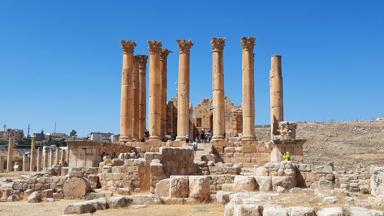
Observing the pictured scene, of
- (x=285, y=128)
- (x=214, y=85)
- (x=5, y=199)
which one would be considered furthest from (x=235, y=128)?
(x=5, y=199)

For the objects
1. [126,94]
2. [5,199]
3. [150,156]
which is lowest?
[5,199]

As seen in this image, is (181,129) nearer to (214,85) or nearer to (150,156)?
(214,85)

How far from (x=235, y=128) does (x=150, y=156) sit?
80.9 feet

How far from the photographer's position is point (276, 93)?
32.3 metres

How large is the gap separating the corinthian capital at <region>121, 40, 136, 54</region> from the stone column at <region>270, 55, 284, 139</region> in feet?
32.4

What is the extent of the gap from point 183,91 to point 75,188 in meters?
15.1

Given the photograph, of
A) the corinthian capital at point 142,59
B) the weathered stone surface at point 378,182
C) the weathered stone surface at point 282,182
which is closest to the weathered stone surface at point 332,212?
the weathered stone surface at point 378,182

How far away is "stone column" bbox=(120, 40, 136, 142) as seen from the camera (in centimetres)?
3297

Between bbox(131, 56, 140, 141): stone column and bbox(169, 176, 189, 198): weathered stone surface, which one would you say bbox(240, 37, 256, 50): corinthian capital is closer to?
bbox(131, 56, 140, 141): stone column

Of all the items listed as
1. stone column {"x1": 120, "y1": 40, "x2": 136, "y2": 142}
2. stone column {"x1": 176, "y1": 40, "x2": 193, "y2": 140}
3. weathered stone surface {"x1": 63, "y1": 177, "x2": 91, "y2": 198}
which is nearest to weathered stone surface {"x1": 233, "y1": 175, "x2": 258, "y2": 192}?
weathered stone surface {"x1": 63, "y1": 177, "x2": 91, "y2": 198}

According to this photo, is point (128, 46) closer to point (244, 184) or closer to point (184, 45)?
point (184, 45)

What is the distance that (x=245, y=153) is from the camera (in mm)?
30250

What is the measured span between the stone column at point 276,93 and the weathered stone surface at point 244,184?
15.9 metres

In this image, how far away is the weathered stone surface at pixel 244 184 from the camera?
16.3m
